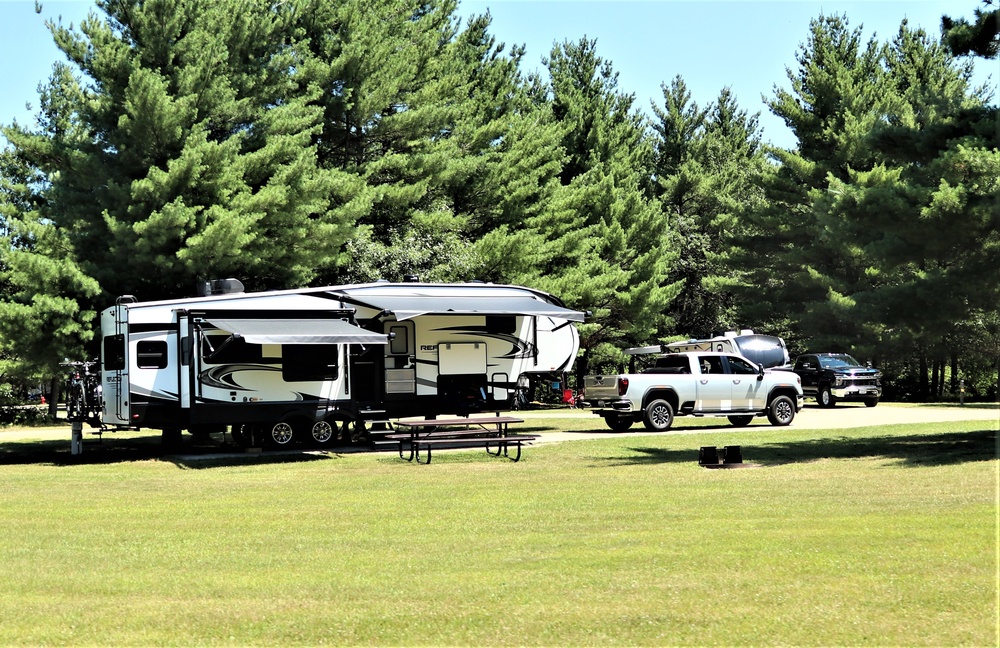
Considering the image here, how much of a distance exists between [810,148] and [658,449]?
30.8m

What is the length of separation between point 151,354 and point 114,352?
1174mm

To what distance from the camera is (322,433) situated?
899 inches

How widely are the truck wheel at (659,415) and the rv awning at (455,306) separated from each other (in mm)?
3156

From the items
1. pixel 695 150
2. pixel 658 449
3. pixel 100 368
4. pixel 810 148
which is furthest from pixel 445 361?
pixel 695 150

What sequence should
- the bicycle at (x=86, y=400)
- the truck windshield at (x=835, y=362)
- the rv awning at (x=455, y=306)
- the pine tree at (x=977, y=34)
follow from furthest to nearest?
the truck windshield at (x=835, y=362) < the bicycle at (x=86, y=400) < the rv awning at (x=455, y=306) < the pine tree at (x=977, y=34)

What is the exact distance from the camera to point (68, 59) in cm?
2792

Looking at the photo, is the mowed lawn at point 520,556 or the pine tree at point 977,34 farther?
the pine tree at point 977,34

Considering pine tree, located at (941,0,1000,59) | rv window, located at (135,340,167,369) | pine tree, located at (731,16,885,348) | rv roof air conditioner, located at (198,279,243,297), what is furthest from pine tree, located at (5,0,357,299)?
pine tree, located at (731,16,885,348)

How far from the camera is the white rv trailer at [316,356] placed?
21.5 meters

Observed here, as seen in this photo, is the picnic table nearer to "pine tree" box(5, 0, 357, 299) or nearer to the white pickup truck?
the white pickup truck

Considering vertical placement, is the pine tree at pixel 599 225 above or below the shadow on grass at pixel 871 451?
above

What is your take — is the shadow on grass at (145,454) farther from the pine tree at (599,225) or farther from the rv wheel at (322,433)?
the pine tree at (599,225)

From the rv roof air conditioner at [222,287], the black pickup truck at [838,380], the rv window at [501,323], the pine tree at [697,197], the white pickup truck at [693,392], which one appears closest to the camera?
the rv roof air conditioner at [222,287]

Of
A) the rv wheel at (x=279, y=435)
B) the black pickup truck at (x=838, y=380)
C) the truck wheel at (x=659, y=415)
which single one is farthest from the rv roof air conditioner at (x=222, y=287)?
the black pickup truck at (x=838, y=380)
